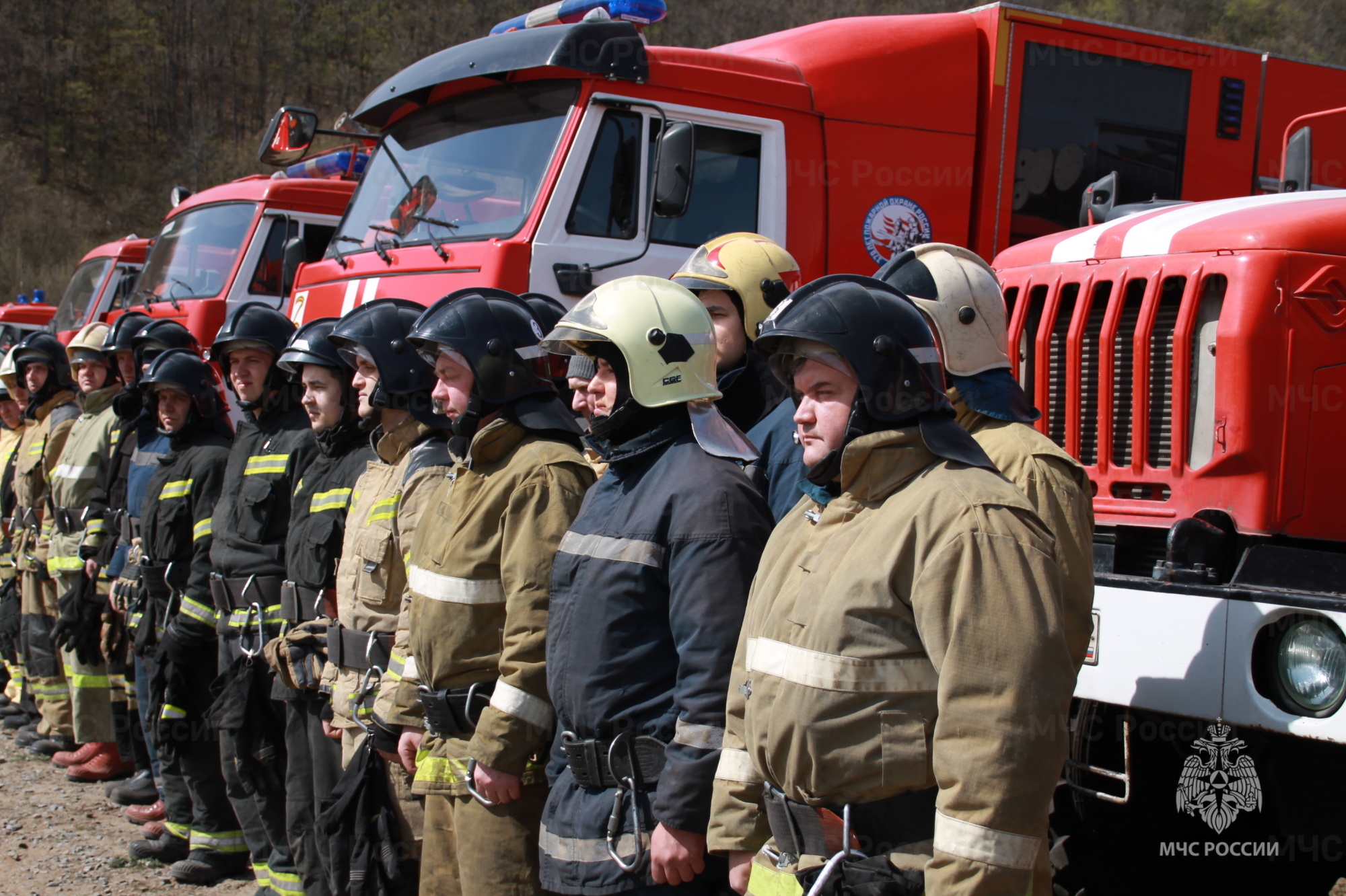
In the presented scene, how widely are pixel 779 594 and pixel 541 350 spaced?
139 cm

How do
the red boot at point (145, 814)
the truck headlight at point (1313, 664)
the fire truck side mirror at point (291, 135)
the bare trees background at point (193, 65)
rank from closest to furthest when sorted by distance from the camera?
the truck headlight at point (1313, 664)
the red boot at point (145, 814)
the fire truck side mirror at point (291, 135)
the bare trees background at point (193, 65)

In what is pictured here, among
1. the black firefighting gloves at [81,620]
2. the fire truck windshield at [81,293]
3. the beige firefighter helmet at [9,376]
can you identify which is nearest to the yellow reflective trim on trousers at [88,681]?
the black firefighting gloves at [81,620]

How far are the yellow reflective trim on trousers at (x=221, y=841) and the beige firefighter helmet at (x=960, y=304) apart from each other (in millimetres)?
4169

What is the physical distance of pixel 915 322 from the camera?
86.5 inches

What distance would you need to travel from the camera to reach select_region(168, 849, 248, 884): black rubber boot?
17.7ft

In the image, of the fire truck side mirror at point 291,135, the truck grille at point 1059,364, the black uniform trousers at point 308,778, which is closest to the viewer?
the truck grille at point 1059,364

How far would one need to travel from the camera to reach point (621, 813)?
8.68 ft

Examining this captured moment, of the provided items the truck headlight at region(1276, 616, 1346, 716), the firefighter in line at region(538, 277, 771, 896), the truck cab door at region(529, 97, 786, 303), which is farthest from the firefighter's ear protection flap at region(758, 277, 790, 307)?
the truck cab door at region(529, 97, 786, 303)

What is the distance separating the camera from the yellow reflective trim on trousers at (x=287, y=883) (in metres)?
4.62

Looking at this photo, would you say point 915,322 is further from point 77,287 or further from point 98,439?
point 77,287

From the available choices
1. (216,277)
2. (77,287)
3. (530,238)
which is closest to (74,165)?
(77,287)

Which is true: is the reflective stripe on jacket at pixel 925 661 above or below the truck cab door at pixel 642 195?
below

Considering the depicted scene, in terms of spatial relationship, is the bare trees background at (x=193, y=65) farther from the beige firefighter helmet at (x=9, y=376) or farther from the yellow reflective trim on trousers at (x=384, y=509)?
the yellow reflective trim on trousers at (x=384, y=509)

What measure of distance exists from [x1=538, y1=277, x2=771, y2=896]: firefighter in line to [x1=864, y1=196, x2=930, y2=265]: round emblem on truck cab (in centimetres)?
364
